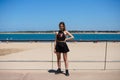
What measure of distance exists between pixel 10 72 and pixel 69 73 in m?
1.64

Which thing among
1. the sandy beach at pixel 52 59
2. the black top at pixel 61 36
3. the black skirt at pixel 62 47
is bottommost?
the sandy beach at pixel 52 59

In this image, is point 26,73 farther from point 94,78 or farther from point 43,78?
point 94,78

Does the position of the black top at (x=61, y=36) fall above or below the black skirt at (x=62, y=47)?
above

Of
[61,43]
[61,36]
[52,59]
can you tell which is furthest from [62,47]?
[52,59]

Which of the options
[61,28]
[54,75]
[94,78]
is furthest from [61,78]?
[61,28]

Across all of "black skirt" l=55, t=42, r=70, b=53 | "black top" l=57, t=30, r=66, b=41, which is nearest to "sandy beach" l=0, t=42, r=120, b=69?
"black skirt" l=55, t=42, r=70, b=53

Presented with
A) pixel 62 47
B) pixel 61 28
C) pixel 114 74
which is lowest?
pixel 114 74

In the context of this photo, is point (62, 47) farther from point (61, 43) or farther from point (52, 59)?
point (52, 59)

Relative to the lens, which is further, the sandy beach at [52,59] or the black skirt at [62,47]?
the sandy beach at [52,59]

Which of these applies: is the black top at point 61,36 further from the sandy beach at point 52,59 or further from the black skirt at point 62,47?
the sandy beach at point 52,59

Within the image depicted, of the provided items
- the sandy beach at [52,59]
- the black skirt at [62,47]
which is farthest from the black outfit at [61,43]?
the sandy beach at [52,59]

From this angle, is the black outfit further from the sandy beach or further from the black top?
the sandy beach

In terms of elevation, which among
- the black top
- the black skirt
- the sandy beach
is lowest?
the sandy beach

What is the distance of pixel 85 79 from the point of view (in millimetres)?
6312
